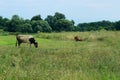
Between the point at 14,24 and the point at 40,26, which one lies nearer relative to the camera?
the point at 40,26

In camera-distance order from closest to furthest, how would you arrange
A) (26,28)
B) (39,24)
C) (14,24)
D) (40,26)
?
(26,28) < (39,24) < (40,26) < (14,24)

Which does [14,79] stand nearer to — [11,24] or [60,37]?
[60,37]

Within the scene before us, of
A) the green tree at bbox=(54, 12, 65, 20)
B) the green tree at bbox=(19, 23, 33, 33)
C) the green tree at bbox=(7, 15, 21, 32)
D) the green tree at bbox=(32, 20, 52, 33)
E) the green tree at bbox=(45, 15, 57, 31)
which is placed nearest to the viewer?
the green tree at bbox=(19, 23, 33, 33)

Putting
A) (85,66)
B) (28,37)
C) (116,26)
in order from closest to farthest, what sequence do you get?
1. (85,66)
2. (28,37)
3. (116,26)

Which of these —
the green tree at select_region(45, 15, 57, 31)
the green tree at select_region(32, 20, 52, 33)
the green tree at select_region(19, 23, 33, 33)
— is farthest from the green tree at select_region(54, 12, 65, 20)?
the green tree at select_region(19, 23, 33, 33)

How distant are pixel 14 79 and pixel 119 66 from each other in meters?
4.10

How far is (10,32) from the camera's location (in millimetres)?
57438

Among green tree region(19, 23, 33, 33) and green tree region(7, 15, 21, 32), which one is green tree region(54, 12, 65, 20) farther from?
green tree region(19, 23, 33, 33)

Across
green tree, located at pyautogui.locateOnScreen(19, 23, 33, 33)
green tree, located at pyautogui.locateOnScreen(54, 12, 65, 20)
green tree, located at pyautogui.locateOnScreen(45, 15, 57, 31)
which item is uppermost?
green tree, located at pyautogui.locateOnScreen(54, 12, 65, 20)

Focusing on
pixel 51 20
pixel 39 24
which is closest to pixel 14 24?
pixel 39 24

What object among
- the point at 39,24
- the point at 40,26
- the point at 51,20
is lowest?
the point at 40,26

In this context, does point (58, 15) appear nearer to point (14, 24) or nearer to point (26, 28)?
point (14, 24)

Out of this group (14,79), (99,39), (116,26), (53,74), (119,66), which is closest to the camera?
(14,79)

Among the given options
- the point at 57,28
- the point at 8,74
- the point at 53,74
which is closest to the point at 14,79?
the point at 8,74
